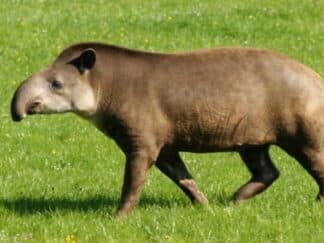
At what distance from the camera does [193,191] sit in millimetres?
10109

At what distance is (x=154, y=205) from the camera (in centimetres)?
1012

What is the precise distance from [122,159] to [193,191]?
2.73 m

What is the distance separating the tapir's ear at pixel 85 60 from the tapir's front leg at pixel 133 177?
0.94 m

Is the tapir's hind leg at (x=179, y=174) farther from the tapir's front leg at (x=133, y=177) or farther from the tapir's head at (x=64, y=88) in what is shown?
the tapir's head at (x=64, y=88)

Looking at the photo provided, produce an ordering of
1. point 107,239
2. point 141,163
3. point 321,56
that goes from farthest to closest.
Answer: point 321,56
point 141,163
point 107,239

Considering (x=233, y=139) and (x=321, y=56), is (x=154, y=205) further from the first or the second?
(x=321, y=56)

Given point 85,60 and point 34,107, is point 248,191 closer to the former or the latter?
point 85,60

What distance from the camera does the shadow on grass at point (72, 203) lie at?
10070 millimetres

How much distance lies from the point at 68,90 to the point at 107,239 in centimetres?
154

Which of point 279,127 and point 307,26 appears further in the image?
point 307,26

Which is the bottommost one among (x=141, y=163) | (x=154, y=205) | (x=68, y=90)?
(x=154, y=205)

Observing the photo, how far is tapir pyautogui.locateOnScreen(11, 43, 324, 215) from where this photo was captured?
9469 mm

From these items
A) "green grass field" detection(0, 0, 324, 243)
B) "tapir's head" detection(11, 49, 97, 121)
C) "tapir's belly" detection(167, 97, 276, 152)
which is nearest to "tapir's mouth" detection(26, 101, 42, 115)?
"tapir's head" detection(11, 49, 97, 121)

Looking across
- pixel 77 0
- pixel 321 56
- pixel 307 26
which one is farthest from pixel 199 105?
pixel 77 0
